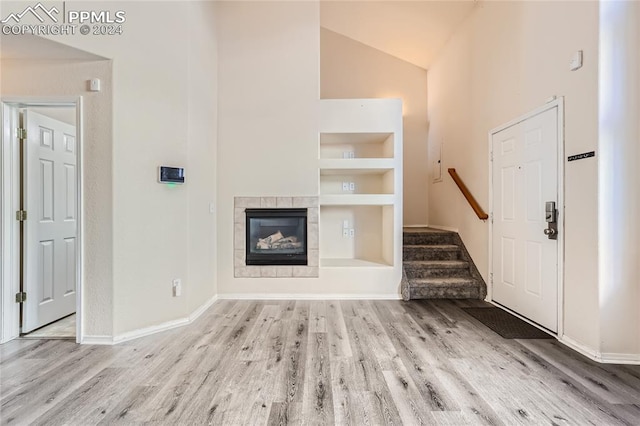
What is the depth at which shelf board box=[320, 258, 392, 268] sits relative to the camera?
381 cm

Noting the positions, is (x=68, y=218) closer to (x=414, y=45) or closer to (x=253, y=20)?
(x=253, y=20)

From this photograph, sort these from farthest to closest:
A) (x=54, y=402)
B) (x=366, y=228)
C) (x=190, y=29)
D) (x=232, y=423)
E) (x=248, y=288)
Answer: (x=366, y=228) < (x=248, y=288) < (x=190, y=29) < (x=54, y=402) < (x=232, y=423)

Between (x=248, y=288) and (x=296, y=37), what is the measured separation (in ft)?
11.2

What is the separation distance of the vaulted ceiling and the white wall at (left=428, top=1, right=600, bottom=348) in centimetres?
24

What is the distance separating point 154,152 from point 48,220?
1327 millimetres

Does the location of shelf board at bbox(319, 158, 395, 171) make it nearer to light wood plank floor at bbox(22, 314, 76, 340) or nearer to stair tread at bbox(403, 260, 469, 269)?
stair tread at bbox(403, 260, 469, 269)

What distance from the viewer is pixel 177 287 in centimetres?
293

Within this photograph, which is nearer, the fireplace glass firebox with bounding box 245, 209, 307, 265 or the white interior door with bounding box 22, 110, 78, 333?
the white interior door with bounding box 22, 110, 78, 333

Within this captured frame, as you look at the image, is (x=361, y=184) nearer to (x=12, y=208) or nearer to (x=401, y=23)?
(x=401, y=23)

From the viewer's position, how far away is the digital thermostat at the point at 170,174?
9.09 ft

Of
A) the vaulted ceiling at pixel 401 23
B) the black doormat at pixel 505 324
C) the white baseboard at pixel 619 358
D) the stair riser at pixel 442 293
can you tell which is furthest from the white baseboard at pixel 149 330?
the vaulted ceiling at pixel 401 23

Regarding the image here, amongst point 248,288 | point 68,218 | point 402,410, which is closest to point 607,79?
point 402,410

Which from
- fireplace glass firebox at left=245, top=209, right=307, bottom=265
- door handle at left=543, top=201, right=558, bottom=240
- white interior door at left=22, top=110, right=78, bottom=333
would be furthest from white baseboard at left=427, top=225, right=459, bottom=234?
white interior door at left=22, top=110, right=78, bottom=333

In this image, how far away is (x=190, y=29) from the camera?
3039 mm
